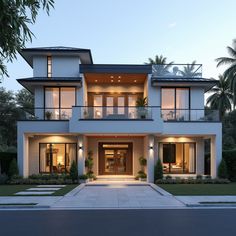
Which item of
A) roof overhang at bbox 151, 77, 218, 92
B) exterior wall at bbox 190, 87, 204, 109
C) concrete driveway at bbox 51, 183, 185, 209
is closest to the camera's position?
concrete driveway at bbox 51, 183, 185, 209

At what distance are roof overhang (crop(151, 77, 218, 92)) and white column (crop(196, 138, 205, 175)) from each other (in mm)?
4466

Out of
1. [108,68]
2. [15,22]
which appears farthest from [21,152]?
[15,22]

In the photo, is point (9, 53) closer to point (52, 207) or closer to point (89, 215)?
point (89, 215)

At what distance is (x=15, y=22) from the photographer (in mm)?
4965

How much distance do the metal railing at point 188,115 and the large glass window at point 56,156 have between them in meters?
7.55

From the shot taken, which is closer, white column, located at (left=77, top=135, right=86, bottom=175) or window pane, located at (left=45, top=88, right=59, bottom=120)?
white column, located at (left=77, top=135, right=86, bottom=175)

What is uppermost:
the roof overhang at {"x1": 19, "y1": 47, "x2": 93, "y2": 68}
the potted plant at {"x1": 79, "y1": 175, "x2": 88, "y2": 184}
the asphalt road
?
the roof overhang at {"x1": 19, "y1": 47, "x2": 93, "y2": 68}

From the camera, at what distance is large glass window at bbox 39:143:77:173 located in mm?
29391

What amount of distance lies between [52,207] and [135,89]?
18568 mm

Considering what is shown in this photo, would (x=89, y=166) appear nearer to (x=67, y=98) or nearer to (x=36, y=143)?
(x=36, y=143)

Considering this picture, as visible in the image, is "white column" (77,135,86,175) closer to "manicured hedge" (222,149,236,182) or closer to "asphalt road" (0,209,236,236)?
"manicured hedge" (222,149,236,182)

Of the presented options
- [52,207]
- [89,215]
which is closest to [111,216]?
[89,215]

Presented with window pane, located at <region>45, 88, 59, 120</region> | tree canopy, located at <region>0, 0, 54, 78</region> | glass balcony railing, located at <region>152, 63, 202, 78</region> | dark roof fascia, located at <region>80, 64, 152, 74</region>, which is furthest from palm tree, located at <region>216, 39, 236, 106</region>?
tree canopy, located at <region>0, 0, 54, 78</region>

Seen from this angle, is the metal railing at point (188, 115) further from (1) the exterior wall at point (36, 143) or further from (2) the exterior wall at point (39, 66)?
(2) the exterior wall at point (39, 66)
